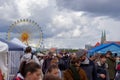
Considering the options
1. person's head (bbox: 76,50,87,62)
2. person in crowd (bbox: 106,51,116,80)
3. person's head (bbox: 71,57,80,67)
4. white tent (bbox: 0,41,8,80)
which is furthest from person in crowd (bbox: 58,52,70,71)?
person's head (bbox: 71,57,80,67)

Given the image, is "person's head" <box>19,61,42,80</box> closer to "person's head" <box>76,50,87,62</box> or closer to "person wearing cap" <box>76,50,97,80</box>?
"person's head" <box>76,50,87,62</box>

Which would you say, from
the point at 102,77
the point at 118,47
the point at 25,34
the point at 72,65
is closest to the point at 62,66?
the point at 102,77

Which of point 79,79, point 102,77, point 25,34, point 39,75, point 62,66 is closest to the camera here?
point 39,75

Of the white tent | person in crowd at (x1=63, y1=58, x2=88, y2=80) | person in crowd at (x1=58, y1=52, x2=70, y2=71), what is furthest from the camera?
person in crowd at (x1=58, y1=52, x2=70, y2=71)

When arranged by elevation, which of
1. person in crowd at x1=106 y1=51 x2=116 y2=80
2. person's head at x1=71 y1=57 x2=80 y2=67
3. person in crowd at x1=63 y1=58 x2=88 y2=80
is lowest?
person in crowd at x1=106 y1=51 x2=116 y2=80

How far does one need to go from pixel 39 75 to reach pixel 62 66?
989 cm

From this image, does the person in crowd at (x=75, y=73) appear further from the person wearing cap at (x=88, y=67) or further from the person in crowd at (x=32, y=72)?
the person in crowd at (x=32, y=72)

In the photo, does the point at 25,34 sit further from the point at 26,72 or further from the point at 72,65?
the point at 26,72

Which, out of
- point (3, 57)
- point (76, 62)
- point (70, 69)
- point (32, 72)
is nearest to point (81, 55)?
point (76, 62)

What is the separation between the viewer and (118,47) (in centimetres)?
2819

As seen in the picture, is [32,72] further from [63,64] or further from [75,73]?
[63,64]

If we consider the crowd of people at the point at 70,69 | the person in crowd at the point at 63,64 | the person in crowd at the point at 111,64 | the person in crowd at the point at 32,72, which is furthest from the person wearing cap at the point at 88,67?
the person in crowd at the point at 111,64

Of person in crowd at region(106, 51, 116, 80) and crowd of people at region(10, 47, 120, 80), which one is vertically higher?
crowd of people at region(10, 47, 120, 80)

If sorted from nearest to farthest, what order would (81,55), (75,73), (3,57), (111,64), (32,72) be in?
(32,72)
(75,73)
(81,55)
(3,57)
(111,64)
